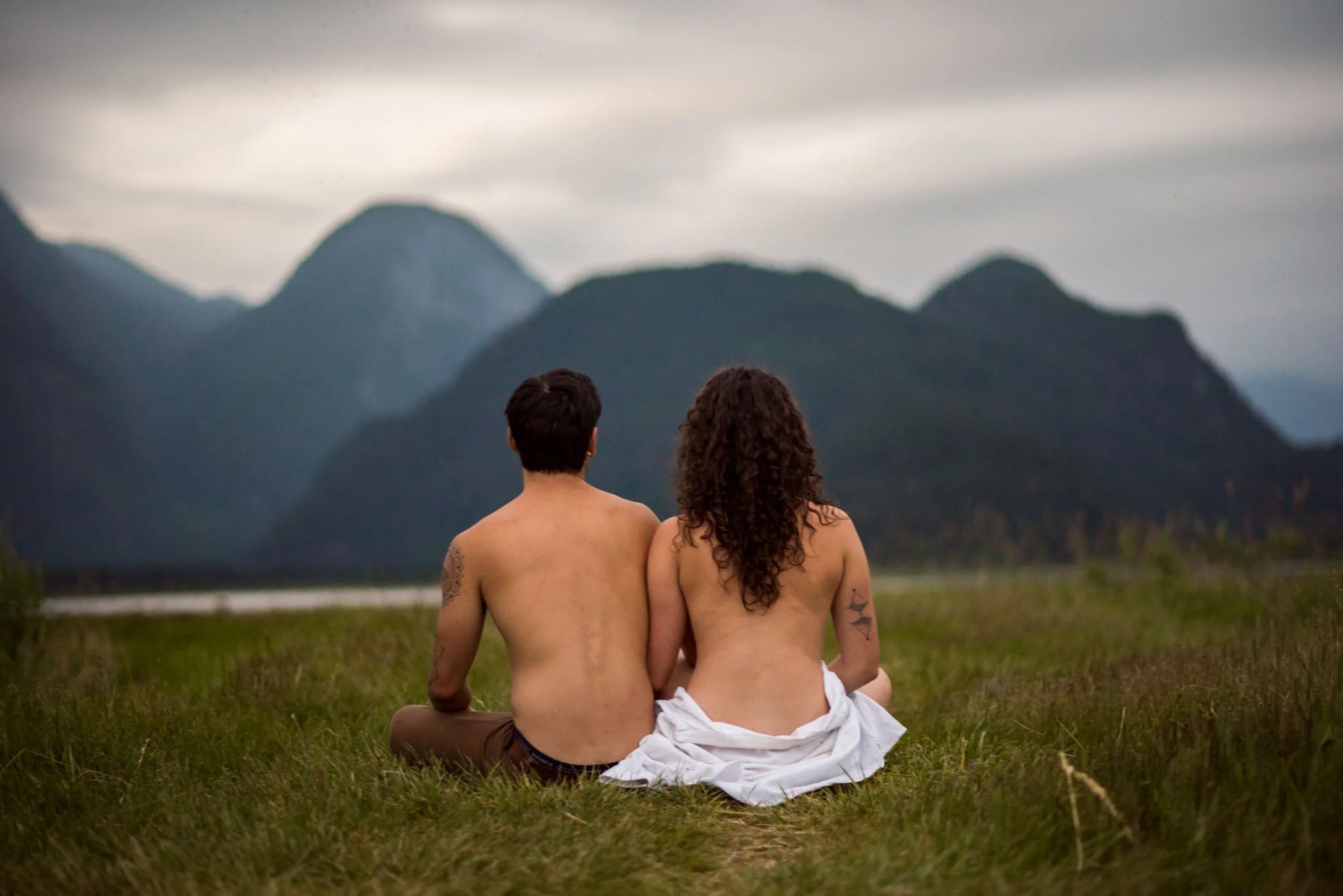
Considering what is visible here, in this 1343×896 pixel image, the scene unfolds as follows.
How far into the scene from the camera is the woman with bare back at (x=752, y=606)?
3760mm

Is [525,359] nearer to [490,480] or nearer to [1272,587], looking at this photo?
[490,480]

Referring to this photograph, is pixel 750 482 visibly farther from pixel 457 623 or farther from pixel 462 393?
pixel 462 393

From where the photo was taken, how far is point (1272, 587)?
843 centimetres

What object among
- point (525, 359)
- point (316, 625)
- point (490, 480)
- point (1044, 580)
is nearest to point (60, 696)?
point (316, 625)

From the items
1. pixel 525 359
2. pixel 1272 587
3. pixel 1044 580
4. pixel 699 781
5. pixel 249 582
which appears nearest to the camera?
pixel 699 781

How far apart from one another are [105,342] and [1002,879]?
81.1 m

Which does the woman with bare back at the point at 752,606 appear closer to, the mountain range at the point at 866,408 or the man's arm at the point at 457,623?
the man's arm at the point at 457,623

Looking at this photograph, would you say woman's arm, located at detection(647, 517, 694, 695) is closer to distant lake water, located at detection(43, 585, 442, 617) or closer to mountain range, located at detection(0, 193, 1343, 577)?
distant lake water, located at detection(43, 585, 442, 617)

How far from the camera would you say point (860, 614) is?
3969 millimetres

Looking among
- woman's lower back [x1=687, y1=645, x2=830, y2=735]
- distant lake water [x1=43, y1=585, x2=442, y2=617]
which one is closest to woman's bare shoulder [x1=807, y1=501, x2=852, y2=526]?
woman's lower back [x1=687, y1=645, x2=830, y2=735]

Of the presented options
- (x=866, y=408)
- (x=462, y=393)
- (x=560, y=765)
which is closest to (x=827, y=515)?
(x=560, y=765)

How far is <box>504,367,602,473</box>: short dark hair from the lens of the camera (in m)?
3.71

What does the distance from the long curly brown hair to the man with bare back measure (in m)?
0.31

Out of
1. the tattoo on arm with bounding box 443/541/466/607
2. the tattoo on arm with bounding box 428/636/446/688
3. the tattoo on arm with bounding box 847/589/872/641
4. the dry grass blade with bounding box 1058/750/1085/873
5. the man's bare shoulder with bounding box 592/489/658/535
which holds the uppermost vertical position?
the man's bare shoulder with bounding box 592/489/658/535
